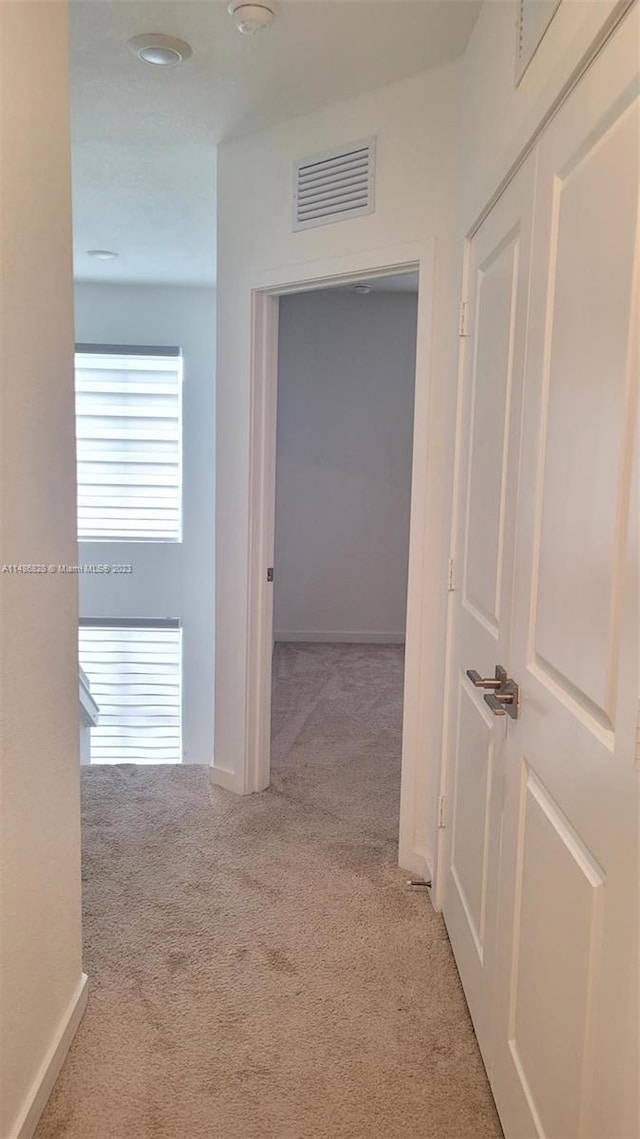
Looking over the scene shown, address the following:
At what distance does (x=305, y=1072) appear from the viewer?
1.89 m

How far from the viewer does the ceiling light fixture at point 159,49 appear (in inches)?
97.0

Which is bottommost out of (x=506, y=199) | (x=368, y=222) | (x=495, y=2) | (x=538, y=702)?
(x=538, y=702)

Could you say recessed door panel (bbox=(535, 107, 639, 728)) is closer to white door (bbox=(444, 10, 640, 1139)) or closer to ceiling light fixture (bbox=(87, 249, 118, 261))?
white door (bbox=(444, 10, 640, 1139))

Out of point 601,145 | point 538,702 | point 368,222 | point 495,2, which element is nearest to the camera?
point 601,145

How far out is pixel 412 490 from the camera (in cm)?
270

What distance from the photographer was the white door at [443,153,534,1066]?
70.2 inches

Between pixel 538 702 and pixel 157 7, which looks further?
pixel 157 7

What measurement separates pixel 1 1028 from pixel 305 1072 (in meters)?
0.73

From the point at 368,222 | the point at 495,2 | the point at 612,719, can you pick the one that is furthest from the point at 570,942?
the point at 368,222

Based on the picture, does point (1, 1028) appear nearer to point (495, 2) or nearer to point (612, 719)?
point (612, 719)

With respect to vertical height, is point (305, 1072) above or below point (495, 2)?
below

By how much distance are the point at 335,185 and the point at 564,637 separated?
2120mm

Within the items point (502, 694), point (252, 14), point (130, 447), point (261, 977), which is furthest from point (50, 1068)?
point (130, 447)

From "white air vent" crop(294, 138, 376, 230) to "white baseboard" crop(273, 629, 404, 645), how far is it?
12.3 ft
